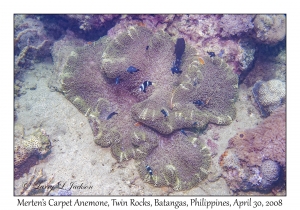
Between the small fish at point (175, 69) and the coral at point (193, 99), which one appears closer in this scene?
the coral at point (193, 99)

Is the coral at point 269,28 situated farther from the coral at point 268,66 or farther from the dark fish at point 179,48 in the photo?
the dark fish at point 179,48

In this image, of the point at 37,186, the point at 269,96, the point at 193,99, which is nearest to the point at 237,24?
the point at 269,96

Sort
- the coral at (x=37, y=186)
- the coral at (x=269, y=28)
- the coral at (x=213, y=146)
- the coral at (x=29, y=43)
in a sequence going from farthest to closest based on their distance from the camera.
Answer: the coral at (x=29, y=43) < the coral at (x=269, y=28) < the coral at (x=213, y=146) < the coral at (x=37, y=186)

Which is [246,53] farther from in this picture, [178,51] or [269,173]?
[269,173]

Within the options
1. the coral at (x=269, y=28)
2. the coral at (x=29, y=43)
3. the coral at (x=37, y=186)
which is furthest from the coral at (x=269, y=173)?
the coral at (x=29, y=43)
